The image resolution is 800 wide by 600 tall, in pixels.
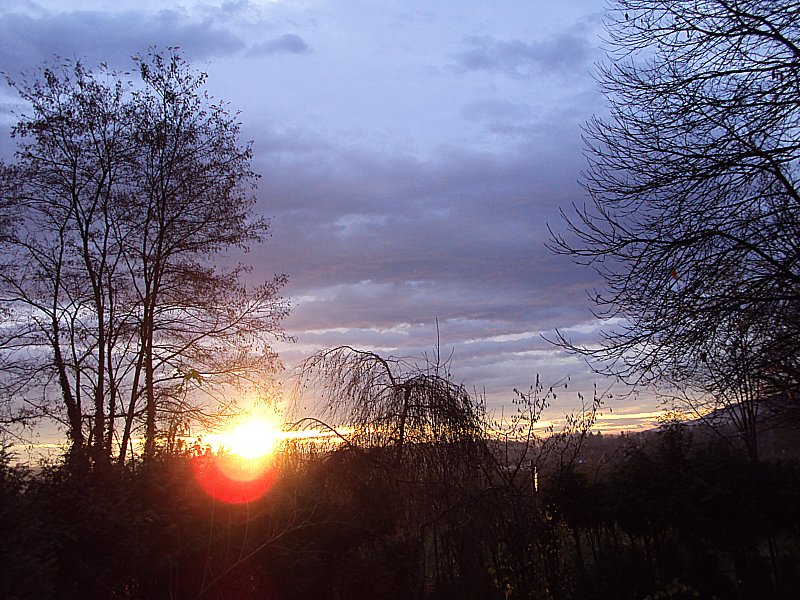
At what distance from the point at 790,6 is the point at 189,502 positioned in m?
8.30

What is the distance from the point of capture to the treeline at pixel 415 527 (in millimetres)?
7477

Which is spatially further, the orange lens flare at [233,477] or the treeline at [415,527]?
the orange lens flare at [233,477]

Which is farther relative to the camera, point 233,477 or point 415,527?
point 415,527

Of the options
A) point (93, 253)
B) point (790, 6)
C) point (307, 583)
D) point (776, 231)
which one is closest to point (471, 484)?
point (307, 583)

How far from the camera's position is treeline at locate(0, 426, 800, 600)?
748 centimetres

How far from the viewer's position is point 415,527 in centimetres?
884

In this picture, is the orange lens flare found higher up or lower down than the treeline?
higher up

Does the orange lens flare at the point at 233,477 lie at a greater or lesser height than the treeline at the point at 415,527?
greater

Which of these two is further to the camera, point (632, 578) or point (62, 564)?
point (632, 578)

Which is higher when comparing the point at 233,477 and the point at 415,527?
the point at 233,477

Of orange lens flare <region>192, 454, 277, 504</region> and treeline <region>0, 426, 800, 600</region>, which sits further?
orange lens flare <region>192, 454, 277, 504</region>

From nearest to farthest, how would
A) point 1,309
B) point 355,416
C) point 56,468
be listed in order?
point 56,468
point 355,416
point 1,309

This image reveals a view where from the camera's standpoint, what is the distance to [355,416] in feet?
29.1

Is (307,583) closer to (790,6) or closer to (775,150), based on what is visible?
(775,150)
